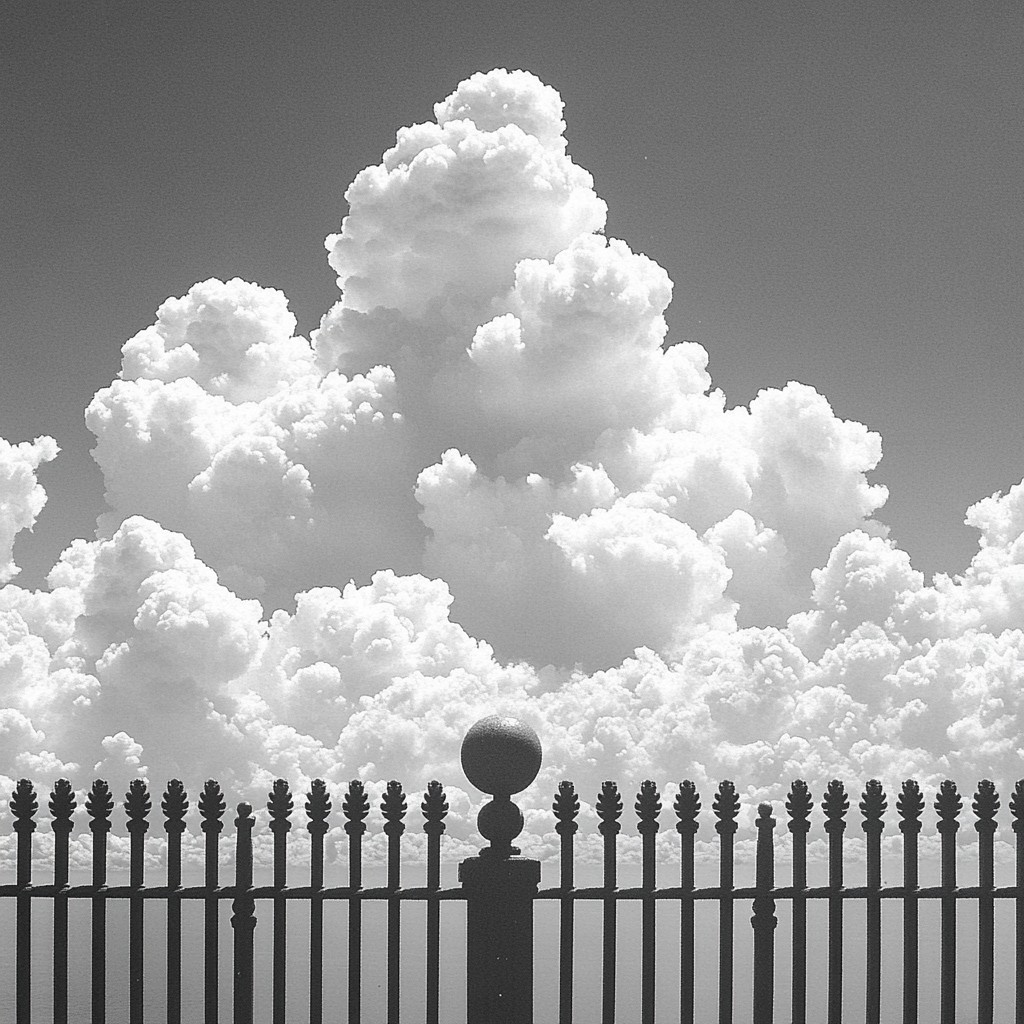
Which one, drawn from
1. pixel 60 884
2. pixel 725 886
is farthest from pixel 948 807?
pixel 60 884

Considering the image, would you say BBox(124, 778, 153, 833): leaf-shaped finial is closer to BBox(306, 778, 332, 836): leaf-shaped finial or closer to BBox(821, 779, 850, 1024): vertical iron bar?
BBox(306, 778, 332, 836): leaf-shaped finial

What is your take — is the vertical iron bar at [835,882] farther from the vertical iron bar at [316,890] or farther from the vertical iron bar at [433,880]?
the vertical iron bar at [316,890]

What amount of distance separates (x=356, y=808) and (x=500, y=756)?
1115 mm

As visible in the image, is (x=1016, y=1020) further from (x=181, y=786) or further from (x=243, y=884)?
(x=181, y=786)

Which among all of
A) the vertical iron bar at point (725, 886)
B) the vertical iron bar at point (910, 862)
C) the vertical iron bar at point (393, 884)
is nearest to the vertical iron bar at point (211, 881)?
the vertical iron bar at point (393, 884)

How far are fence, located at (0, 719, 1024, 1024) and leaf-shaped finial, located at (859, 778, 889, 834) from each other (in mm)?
11

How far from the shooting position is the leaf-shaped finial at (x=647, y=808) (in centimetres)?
867

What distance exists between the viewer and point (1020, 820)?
927 cm

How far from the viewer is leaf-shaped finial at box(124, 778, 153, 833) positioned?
8.68 meters

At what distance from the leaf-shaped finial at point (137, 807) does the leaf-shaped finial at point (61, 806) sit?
1.56 feet

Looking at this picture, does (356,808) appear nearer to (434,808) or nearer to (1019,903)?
(434,808)

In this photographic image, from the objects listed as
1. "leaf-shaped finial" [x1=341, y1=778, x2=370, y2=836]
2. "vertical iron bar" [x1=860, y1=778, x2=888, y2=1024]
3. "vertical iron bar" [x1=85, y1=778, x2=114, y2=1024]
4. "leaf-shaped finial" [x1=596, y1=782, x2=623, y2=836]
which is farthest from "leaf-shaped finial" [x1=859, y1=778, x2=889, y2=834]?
"vertical iron bar" [x1=85, y1=778, x2=114, y2=1024]

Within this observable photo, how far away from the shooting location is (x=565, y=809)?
8.78 m

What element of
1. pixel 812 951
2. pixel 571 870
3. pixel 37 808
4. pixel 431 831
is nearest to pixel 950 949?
pixel 571 870
